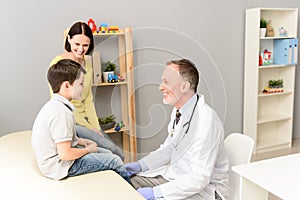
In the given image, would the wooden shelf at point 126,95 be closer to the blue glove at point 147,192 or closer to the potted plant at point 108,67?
the potted plant at point 108,67

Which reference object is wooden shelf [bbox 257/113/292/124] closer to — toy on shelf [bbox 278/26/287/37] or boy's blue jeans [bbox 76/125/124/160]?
toy on shelf [bbox 278/26/287/37]

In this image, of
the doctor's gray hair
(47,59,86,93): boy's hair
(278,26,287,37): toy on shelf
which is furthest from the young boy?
(278,26,287,37): toy on shelf

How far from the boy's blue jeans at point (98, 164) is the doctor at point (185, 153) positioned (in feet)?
0.11

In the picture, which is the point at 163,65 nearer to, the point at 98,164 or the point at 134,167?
the point at 134,167

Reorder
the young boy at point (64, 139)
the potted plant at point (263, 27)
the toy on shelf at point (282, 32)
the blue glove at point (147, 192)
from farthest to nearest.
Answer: the toy on shelf at point (282, 32) → the potted plant at point (263, 27) → the blue glove at point (147, 192) → the young boy at point (64, 139)

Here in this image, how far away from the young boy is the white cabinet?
7.72 ft

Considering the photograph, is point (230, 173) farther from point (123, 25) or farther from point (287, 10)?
point (287, 10)

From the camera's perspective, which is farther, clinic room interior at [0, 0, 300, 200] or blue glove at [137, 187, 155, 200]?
blue glove at [137, 187, 155, 200]

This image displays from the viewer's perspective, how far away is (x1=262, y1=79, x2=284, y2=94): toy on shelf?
128 inches

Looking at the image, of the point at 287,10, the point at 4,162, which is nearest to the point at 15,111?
the point at 4,162

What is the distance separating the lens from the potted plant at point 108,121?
78 cm

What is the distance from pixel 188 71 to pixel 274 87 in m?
2.73

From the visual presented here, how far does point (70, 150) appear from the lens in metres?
0.98

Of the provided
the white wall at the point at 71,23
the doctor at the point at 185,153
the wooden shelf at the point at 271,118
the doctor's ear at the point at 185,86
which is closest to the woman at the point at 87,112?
the doctor at the point at 185,153
